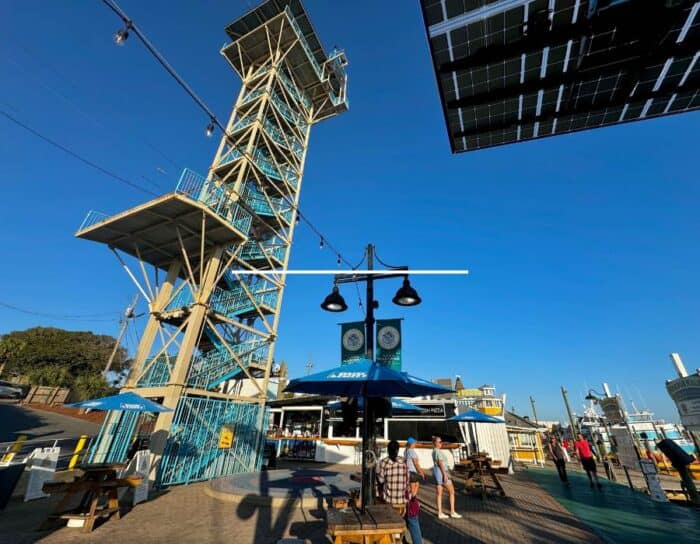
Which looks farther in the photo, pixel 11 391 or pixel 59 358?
pixel 59 358

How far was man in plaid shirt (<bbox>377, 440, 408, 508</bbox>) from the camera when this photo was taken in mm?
4668

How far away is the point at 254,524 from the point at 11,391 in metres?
40.2

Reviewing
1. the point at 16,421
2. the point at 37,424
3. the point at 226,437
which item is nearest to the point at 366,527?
the point at 226,437

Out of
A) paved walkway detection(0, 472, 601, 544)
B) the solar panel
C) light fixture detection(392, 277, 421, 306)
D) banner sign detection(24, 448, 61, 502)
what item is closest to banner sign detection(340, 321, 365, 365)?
light fixture detection(392, 277, 421, 306)

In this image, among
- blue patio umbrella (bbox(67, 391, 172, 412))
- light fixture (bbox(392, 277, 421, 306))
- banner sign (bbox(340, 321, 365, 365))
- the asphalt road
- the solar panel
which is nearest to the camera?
the solar panel

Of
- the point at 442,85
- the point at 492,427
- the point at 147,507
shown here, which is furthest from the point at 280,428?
the point at 442,85

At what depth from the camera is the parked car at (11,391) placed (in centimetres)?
2984

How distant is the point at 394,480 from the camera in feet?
15.5

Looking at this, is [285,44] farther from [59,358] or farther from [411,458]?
[59,358]

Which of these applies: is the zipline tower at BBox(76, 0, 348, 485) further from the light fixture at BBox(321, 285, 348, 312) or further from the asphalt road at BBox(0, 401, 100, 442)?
the asphalt road at BBox(0, 401, 100, 442)

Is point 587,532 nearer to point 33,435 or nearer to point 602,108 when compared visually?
point 602,108

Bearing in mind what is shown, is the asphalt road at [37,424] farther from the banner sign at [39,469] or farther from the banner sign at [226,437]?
the banner sign at [226,437]

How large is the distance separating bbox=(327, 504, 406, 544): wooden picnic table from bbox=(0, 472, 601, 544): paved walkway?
2.30 metres

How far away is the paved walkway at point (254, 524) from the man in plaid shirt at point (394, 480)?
1673 millimetres
